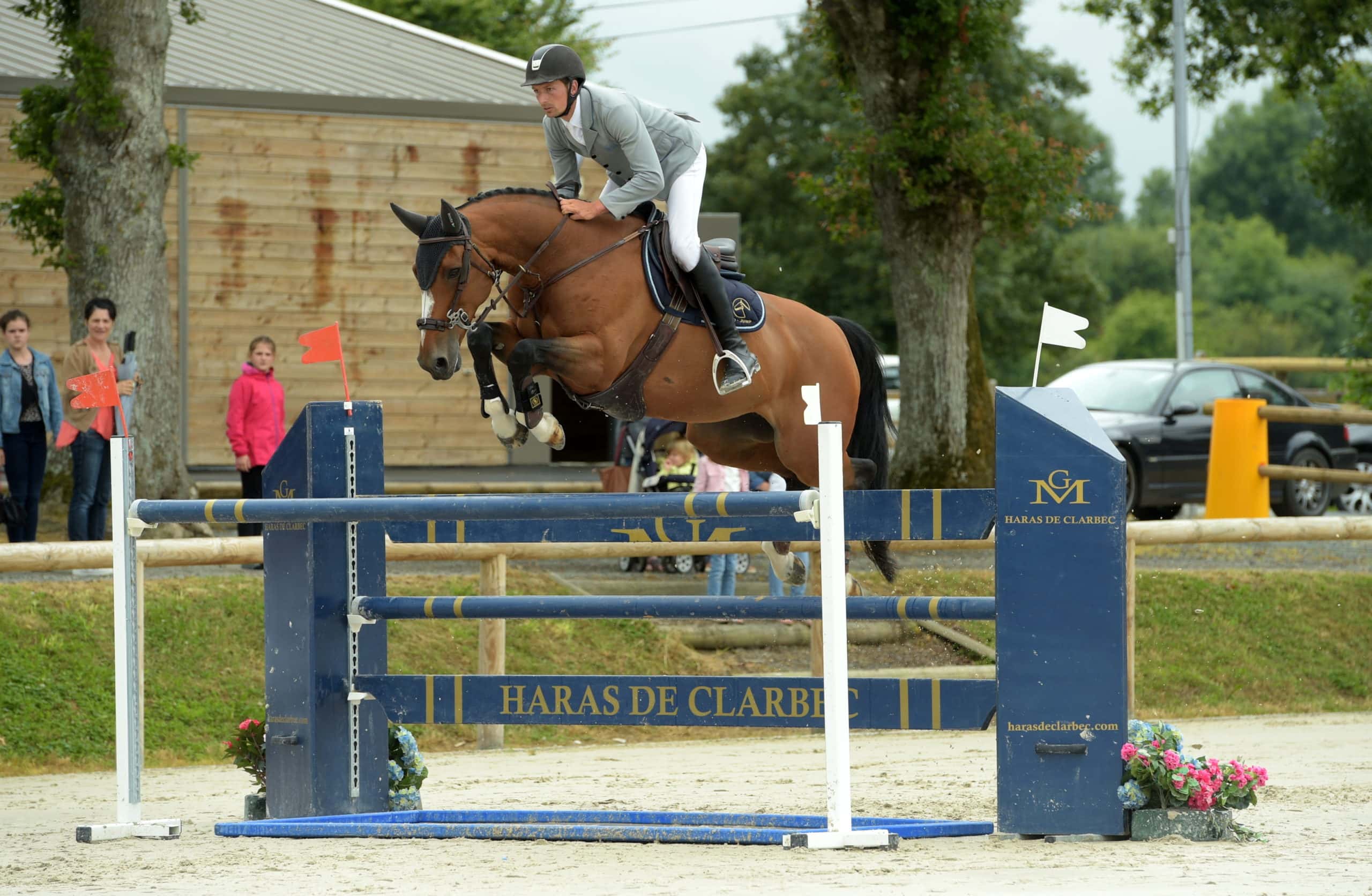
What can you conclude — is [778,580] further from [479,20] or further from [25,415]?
[479,20]

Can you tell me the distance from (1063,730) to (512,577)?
16.6 ft

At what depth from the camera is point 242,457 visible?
9086mm

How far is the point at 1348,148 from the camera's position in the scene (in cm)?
1798

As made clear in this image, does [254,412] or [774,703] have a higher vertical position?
[254,412]

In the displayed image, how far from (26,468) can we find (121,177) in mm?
2935

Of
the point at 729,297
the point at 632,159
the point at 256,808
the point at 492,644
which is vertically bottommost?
the point at 256,808

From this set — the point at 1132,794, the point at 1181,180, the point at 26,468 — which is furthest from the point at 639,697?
the point at 1181,180

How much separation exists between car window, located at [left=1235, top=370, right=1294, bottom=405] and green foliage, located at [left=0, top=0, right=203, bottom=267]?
8.93 metres

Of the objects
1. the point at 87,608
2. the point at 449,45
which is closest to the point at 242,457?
the point at 87,608

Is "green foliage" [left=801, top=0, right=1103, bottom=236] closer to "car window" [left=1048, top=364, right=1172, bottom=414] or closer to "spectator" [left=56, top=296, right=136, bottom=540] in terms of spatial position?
"car window" [left=1048, top=364, right=1172, bottom=414]

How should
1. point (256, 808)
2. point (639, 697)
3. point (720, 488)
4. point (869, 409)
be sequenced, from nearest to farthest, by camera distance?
point (639, 697) → point (256, 808) → point (869, 409) → point (720, 488)

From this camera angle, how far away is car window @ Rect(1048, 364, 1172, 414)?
13.6 meters

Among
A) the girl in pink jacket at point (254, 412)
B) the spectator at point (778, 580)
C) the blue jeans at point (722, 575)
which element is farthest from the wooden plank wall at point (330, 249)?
the blue jeans at point (722, 575)

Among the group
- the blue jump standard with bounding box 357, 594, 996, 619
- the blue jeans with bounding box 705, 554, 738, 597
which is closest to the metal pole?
the blue jeans with bounding box 705, 554, 738, 597
